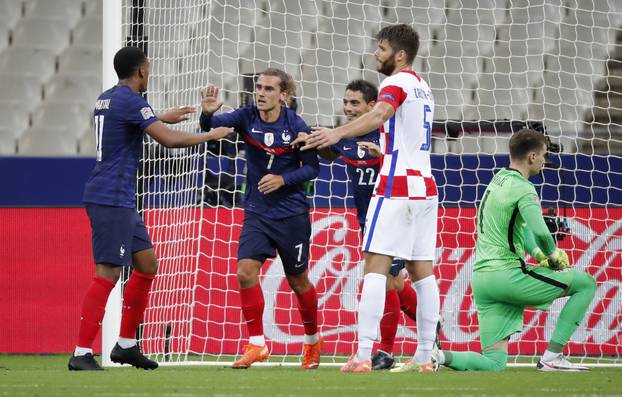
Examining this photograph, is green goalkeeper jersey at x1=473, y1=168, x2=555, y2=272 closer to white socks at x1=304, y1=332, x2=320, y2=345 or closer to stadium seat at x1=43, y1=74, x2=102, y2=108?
white socks at x1=304, y1=332, x2=320, y2=345

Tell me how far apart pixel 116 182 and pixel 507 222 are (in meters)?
2.31

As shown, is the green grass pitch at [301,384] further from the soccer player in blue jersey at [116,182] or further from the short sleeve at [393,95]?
the short sleeve at [393,95]

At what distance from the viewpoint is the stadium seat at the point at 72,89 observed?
13258 mm

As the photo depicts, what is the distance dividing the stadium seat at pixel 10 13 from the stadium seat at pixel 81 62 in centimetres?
75

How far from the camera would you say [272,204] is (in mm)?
7219

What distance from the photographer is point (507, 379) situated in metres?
5.73

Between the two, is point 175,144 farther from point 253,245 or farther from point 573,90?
point 573,90

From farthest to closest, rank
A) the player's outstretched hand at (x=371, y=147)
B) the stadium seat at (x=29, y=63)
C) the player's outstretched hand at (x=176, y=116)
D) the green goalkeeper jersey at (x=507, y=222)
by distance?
the stadium seat at (x=29, y=63) → the player's outstretched hand at (x=176, y=116) → the green goalkeeper jersey at (x=507, y=222) → the player's outstretched hand at (x=371, y=147)

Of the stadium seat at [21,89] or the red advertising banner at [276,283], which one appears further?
the stadium seat at [21,89]

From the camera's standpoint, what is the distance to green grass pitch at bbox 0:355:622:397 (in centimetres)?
A: 487

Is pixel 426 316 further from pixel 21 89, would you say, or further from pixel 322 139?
pixel 21 89

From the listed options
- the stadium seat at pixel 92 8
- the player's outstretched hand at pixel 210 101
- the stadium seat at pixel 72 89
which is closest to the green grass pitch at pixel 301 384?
the player's outstretched hand at pixel 210 101

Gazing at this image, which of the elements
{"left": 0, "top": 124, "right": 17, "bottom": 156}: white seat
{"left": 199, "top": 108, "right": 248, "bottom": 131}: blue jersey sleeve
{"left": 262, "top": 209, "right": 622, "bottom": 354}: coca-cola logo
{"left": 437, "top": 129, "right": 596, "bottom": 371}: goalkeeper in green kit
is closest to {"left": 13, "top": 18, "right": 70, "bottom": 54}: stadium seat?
{"left": 0, "top": 124, "right": 17, "bottom": 156}: white seat

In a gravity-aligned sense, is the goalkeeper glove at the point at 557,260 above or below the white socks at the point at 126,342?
above
